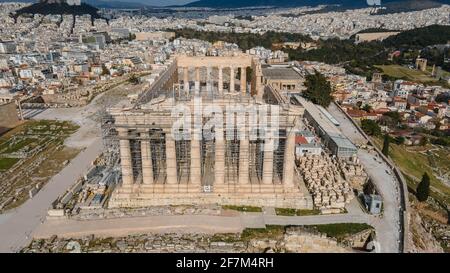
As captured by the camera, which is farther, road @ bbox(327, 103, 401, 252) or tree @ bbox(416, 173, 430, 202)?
tree @ bbox(416, 173, 430, 202)

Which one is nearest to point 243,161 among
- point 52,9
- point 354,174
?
point 354,174

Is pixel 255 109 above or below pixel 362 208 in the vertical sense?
above

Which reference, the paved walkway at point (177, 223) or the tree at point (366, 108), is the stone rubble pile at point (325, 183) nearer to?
the paved walkway at point (177, 223)

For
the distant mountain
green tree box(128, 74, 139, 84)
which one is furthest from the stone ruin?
the distant mountain

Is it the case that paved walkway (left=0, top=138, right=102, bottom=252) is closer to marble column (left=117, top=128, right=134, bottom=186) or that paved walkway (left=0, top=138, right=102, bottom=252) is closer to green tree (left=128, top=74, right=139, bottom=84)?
marble column (left=117, top=128, right=134, bottom=186)

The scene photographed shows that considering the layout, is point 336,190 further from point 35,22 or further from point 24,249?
point 35,22

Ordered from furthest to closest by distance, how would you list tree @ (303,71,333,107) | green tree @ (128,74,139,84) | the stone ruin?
green tree @ (128,74,139,84)
tree @ (303,71,333,107)
the stone ruin
